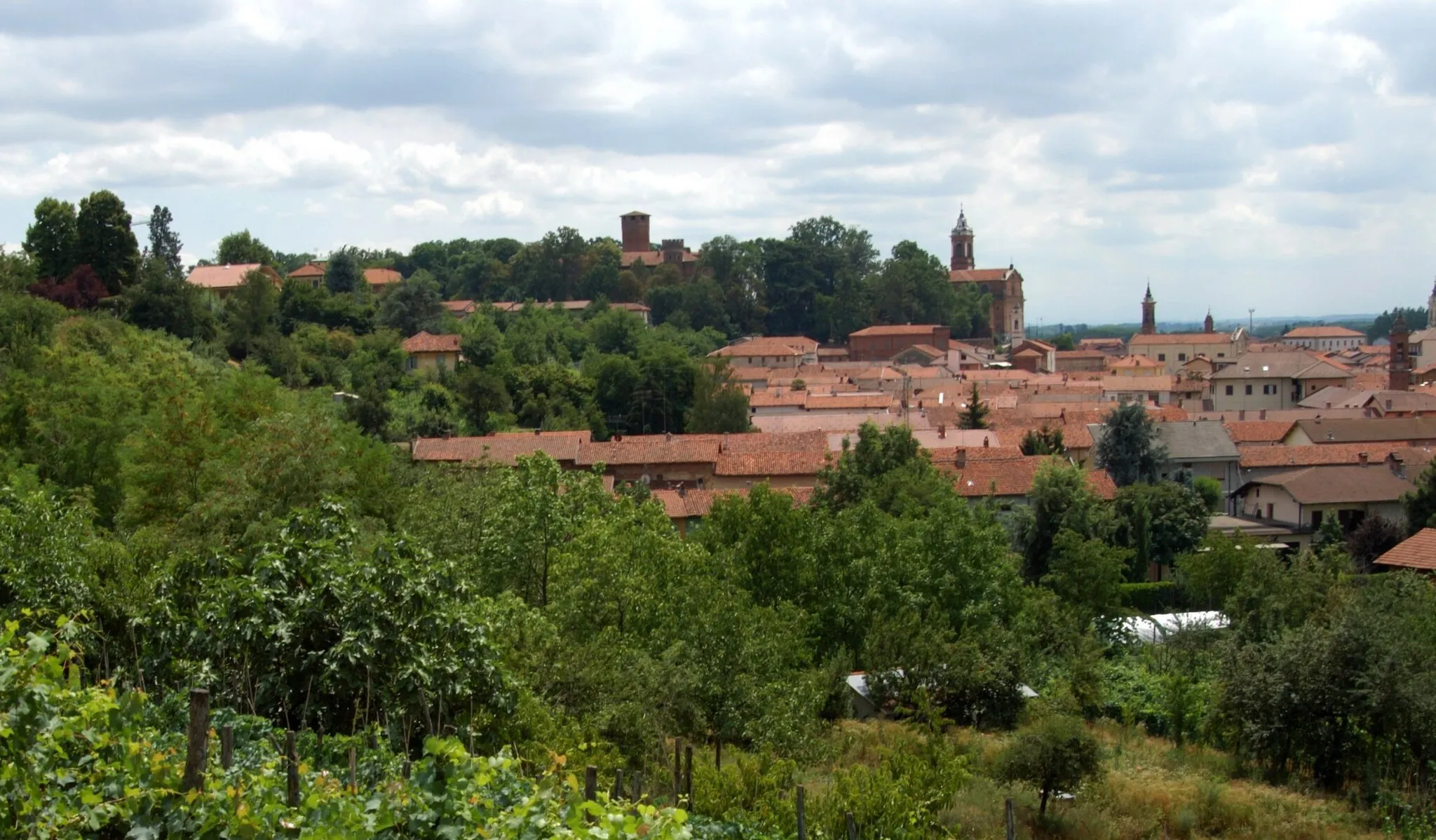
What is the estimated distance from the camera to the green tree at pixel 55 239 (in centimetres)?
4922

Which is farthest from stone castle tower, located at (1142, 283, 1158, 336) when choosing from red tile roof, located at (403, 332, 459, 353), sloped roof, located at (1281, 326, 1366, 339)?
red tile roof, located at (403, 332, 459, 353)

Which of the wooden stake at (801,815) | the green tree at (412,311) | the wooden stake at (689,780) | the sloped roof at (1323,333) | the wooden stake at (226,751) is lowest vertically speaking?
the wooden stake at (689,780)

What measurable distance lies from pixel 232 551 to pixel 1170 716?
1540 cm

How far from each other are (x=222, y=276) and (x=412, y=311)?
32.8 feet

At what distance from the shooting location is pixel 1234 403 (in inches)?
3130

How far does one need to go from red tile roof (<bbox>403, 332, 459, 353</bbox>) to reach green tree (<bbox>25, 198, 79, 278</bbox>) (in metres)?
15.0

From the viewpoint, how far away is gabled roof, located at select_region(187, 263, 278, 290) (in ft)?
212

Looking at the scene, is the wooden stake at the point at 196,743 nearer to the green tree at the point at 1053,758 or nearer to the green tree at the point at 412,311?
the green tree at the point at 1053,758

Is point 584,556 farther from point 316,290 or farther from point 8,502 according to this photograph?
point 316,290

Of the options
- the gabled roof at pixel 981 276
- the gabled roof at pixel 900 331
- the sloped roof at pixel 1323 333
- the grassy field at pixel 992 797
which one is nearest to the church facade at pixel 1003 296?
the gabled roof at pixel 981 276

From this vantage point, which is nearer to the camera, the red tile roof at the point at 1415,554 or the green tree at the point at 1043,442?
the red tile roof at the point at 1415,554

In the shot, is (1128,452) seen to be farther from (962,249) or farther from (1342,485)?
(962,249)

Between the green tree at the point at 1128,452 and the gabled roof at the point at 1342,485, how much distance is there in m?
3.82

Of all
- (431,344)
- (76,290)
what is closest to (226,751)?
(76,290)
